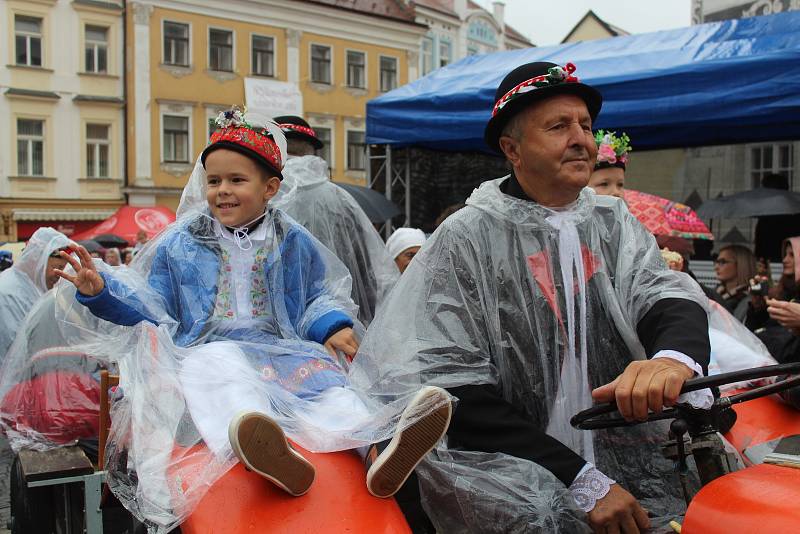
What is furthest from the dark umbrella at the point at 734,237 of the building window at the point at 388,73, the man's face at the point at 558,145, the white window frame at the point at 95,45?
the building window at the point at 388,73

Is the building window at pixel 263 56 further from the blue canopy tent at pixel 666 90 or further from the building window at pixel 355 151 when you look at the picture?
the blue canopy tent at pixel 666 90

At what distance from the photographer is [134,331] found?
2928mm

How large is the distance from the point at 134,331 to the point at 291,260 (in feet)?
2.29

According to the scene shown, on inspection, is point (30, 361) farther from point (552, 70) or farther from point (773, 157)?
point (773, 157)

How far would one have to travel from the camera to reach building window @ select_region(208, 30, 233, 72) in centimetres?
2777

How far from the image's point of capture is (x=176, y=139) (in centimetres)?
2722

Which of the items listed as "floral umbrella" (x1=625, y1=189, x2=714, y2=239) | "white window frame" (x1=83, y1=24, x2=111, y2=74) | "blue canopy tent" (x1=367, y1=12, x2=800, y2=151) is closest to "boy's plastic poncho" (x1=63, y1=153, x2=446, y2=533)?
"floral umbrella" (x1=625, y1=189, x2=714, y2=239)

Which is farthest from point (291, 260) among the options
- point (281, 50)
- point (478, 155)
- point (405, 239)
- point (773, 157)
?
point (281, 50)

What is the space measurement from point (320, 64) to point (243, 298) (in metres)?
27.7

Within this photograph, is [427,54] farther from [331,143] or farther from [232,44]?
[232,44]

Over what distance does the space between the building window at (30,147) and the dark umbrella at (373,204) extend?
19896 millimetres

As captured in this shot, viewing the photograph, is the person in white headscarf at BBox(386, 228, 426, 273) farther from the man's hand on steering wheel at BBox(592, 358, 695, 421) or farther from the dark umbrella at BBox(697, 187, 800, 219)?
the man's hand on steering wheel at BBox(592, 358, 695, 421)

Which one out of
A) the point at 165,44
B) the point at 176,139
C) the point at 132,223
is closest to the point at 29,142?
the point at 176,139

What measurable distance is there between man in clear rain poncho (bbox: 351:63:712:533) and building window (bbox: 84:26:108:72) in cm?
2587
